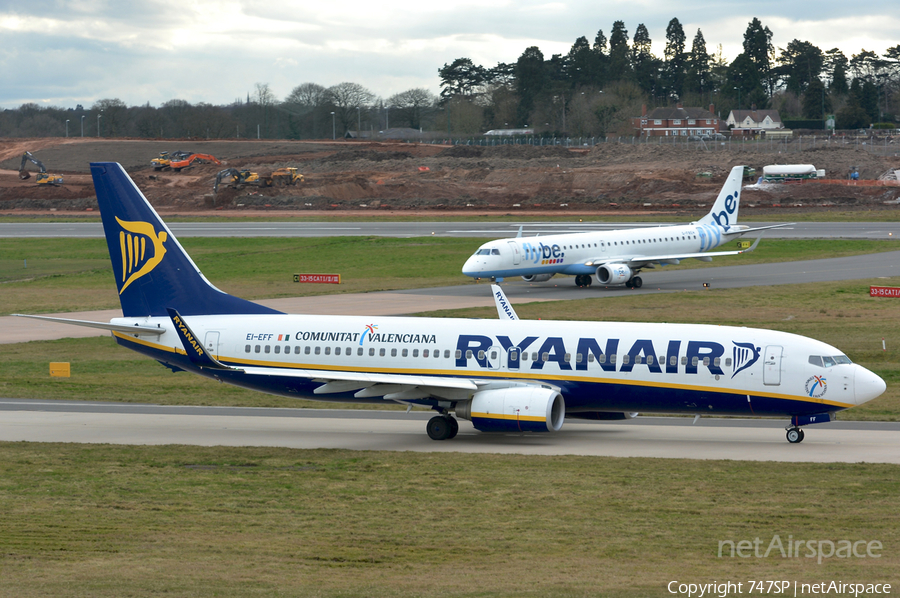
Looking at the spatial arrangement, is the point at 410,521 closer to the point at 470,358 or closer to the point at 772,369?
the point at 470,358

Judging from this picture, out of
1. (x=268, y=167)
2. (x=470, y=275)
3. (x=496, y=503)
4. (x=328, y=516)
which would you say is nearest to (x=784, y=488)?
(x=496, y=503)

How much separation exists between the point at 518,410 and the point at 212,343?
11.6 metres

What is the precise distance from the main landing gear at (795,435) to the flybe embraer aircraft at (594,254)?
1598 inches

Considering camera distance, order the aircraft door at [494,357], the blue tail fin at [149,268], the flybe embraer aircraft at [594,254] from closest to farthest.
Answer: the aircraft door at [494,357] → the blue tail fin at [149,268] → the flybe embraer aircraft at [594,254]

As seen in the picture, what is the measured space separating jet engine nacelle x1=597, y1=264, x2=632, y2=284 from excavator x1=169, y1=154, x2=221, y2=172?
11969 cm

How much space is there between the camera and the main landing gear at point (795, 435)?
31.2 metres

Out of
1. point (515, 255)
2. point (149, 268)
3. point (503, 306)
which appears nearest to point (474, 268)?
point (515, 255)

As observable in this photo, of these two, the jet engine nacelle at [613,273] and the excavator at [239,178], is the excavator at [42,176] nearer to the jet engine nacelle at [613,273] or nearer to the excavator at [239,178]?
the excavator at [239,178]

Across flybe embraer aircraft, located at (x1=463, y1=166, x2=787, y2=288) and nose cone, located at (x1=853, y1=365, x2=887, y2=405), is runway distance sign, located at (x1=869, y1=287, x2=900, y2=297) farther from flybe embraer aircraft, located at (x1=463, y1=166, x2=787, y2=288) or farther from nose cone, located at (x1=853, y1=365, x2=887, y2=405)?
nose cone, located at (x1=853, y1=365, x2=887, y2=405)

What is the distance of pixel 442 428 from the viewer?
32.7m

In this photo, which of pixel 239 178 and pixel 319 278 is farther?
pixel 239 178

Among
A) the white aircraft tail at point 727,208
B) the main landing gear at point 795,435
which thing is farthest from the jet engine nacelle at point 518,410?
the white aircraft tail at point 727,208

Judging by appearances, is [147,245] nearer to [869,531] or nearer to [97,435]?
[97,435]

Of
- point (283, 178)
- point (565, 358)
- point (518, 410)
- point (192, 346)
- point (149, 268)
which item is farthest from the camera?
point (283, 178)
